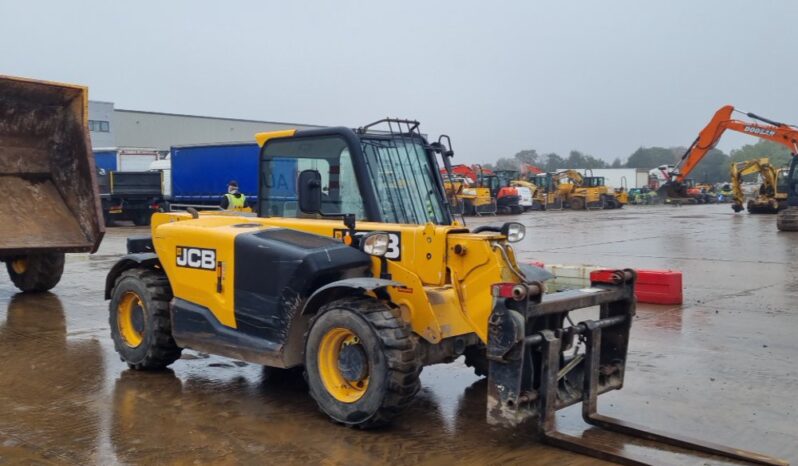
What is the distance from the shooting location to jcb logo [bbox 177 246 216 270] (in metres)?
6.18

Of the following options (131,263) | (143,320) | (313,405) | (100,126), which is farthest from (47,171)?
(100,126)

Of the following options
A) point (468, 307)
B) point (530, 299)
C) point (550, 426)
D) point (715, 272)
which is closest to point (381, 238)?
point (468, 307)

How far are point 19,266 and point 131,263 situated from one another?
5172mm

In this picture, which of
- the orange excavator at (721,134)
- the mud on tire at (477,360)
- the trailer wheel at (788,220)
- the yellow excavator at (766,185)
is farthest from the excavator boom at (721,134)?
the mud on tire at (477,360)

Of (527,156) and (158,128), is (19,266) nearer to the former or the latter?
(158,128)

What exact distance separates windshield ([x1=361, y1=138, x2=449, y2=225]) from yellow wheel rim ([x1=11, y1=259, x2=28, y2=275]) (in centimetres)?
734

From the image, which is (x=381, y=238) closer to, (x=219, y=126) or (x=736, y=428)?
(x=736, y=428)

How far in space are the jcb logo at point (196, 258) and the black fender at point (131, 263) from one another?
24.1 inches

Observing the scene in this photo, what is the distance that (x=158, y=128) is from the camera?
5759 centimetres

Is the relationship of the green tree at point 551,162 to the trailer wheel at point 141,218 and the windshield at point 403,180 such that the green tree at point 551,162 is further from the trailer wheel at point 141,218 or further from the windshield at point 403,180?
the windshield at point 403,180

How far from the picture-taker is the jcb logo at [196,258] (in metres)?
6.18

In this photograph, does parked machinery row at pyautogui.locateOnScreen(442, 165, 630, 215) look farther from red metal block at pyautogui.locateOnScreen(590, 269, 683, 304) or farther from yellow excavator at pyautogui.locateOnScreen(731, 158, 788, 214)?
red metal block at pyautogui.locateOnScreen(590, 269, 683, 304)

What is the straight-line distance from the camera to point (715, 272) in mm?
14344

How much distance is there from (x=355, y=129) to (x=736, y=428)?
3.42 m
